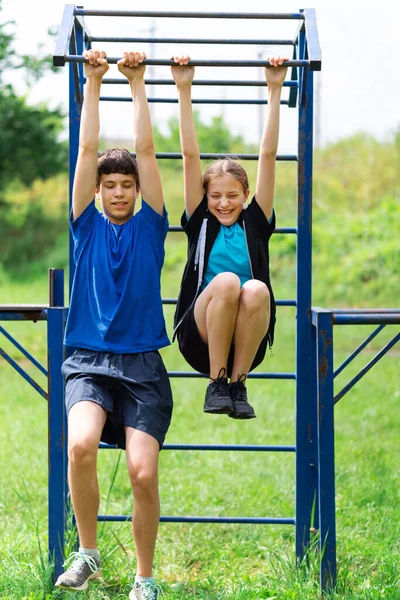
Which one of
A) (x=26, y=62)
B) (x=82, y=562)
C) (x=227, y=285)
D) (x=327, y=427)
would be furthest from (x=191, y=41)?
(x=26, y=62)

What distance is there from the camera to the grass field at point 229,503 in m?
3.46

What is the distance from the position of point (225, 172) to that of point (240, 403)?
95cm

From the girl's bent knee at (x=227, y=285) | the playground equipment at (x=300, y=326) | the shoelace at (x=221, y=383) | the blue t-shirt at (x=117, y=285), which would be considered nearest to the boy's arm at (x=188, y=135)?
the playground equipment at (x=300, y=326)

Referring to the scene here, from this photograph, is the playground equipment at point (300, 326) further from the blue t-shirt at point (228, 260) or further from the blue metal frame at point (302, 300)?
the blue t-shirt at point (228, 260)

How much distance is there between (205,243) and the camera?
342 cm

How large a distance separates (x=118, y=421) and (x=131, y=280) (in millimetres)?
531

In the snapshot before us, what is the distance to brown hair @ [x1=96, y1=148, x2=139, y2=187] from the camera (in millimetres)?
3299

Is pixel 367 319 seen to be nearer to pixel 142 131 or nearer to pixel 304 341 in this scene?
pixel 304 341

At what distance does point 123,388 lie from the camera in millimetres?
3141

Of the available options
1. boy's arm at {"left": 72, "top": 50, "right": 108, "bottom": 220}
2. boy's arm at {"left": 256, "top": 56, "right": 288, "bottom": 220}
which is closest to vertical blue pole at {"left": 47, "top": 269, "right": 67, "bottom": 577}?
boy's arm at {"left": 72, "top": 50, "right": 108, "bottom": 220}

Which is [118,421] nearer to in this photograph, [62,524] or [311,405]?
[62,524]

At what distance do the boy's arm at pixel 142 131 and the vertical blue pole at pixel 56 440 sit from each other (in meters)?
0.61

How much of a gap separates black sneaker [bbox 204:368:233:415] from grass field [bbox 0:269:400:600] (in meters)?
0.77

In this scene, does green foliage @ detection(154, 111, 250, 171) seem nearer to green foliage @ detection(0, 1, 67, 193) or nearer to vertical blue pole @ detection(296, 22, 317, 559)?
green foliage @ detection(0, 1, 67, 193)
